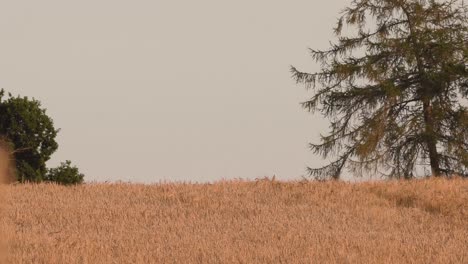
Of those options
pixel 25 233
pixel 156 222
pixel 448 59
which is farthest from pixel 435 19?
pixel 25 233

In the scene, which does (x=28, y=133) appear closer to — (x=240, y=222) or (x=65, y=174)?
(x=65, y=174)

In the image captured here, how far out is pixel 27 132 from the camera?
922 inches

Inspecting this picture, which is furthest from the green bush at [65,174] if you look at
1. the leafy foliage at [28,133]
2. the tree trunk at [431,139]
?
the tree trunk at [431,139]

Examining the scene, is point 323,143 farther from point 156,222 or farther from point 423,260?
point 423,260

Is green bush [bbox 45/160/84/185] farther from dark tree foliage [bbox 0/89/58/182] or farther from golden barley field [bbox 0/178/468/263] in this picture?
golden barley field [bbox 0/178/468/263]

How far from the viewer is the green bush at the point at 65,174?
24.0m

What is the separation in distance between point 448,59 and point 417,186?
9.27 meters

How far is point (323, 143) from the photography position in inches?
1176

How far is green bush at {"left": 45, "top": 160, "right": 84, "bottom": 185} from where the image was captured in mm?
24000

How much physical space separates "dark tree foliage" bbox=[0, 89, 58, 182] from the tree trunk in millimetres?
12398

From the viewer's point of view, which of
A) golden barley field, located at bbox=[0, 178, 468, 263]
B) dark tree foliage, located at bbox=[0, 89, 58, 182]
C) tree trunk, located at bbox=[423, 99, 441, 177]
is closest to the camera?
golden barley field, located at bbox=[0, 178, 468, 263]

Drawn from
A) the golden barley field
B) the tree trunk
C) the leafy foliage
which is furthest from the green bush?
the tree trunk

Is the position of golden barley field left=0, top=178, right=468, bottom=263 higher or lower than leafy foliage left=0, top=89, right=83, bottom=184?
lower

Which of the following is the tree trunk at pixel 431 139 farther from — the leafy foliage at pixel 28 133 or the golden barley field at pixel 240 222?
the leafy foliage at pixel 28 133
